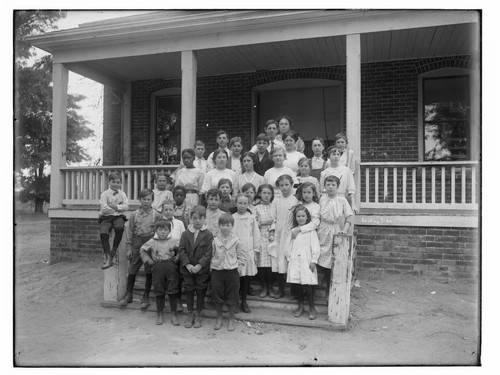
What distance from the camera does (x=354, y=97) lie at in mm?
6844

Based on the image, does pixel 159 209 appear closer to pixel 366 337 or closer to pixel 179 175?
pixel 179 175

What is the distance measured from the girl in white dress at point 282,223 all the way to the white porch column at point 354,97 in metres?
2.04

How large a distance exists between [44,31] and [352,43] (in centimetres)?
589

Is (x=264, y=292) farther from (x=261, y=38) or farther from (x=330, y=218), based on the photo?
(x=261, y=38)

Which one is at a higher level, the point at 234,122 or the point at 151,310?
the point at 234,122

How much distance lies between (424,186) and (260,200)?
3.10m

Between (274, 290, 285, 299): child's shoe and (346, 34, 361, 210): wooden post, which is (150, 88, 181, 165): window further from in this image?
(274, 290, 285, 299): child's shoe

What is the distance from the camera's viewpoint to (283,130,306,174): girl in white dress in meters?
5.89

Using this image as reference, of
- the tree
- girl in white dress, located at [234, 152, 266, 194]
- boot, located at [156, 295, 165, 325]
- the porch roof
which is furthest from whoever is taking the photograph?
the tree

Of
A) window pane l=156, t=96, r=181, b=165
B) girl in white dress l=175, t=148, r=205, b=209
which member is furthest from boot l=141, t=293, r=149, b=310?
window pane l=156, t=96, r=181, b=165

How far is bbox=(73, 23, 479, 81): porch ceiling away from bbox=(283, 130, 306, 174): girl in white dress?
8.18 feet

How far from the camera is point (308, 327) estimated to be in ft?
15.8

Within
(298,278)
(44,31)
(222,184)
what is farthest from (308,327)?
(44,31)

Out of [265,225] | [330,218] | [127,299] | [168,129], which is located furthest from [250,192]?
[168,129]
